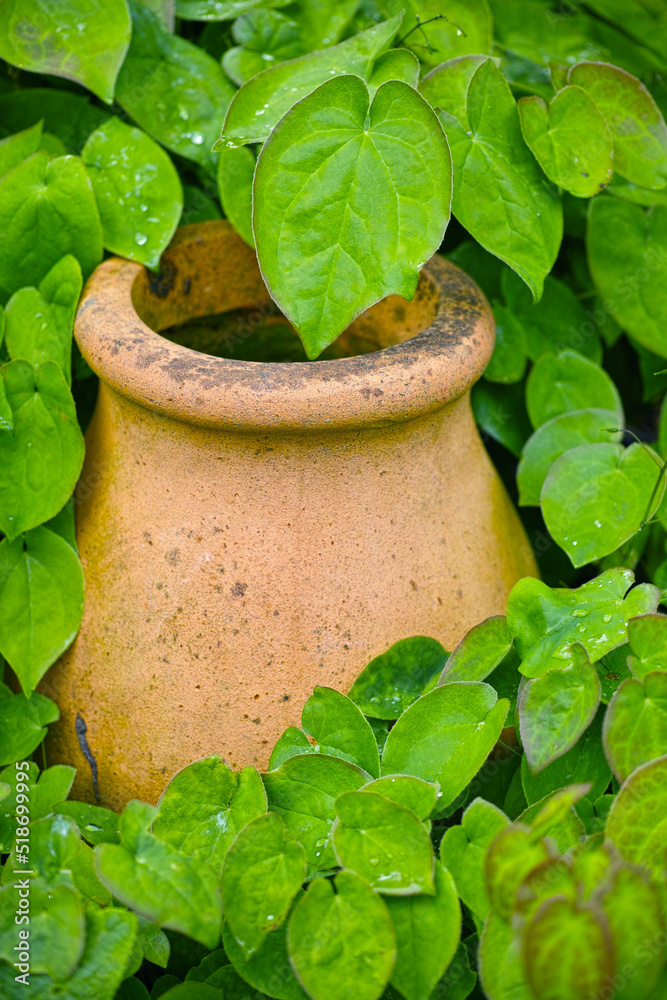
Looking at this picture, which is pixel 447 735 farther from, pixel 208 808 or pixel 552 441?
pixel 552 441

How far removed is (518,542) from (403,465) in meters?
0.32

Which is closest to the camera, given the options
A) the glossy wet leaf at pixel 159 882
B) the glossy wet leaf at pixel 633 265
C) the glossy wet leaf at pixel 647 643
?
the glossy wet leaf at pixel 159 882

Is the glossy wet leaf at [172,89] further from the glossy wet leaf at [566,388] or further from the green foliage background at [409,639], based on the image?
the glossy wet leaf at [566,388]

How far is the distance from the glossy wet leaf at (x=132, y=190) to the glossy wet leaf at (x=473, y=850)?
85 centimetres

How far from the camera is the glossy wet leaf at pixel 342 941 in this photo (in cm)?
74

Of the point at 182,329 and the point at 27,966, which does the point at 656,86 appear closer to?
the point at 182,329

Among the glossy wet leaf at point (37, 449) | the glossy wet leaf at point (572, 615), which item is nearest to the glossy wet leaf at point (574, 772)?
the glossy wet leaf at point (572, 615)

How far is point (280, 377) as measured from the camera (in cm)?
99

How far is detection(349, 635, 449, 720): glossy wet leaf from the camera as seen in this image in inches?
41.8

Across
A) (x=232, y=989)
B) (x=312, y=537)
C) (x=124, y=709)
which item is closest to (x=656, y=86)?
(x=312, y=537)

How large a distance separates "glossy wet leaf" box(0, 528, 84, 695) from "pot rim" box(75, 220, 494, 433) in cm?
24

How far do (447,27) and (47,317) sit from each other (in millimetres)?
730

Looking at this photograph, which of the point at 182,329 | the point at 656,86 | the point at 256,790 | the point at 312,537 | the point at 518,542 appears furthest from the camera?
the point at 656,86

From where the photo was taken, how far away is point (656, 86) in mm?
1628
